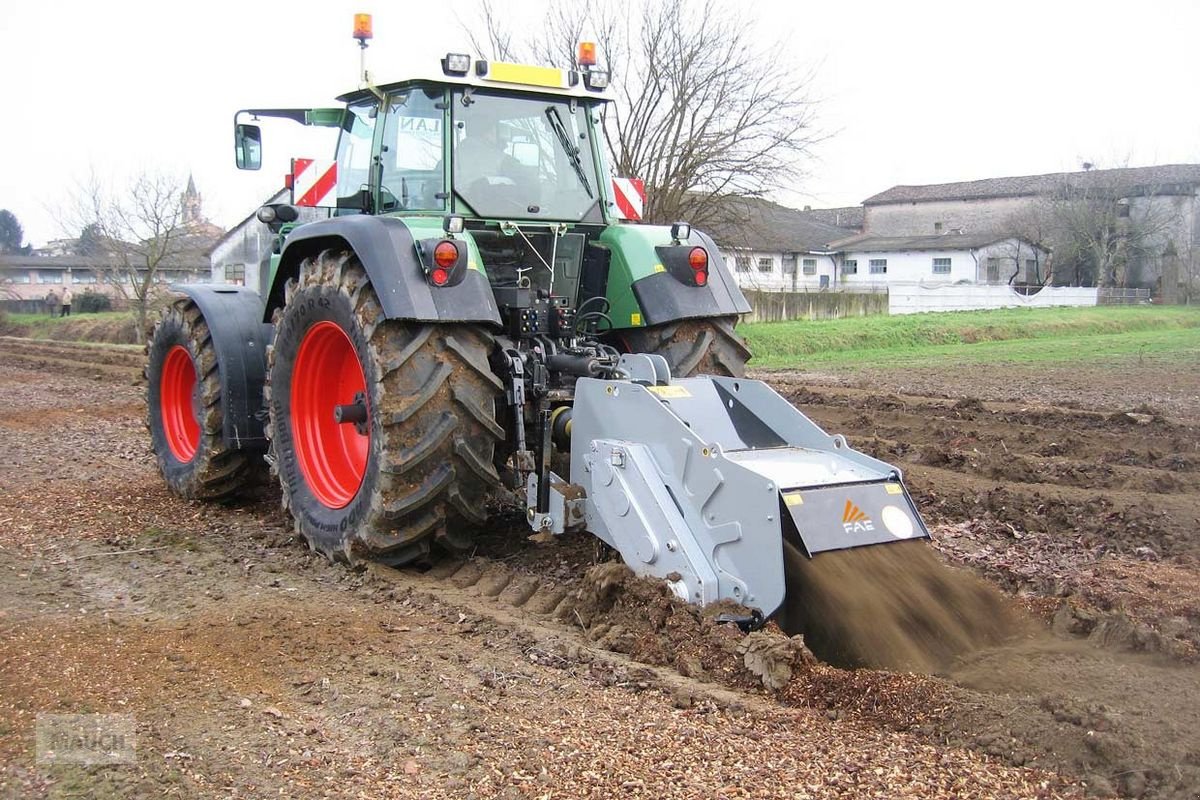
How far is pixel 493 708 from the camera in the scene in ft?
12.1

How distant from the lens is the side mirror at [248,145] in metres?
6.64

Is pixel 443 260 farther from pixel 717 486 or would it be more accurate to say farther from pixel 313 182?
pixel 313 182

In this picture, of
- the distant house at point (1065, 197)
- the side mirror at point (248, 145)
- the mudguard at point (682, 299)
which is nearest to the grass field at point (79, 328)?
the side mirror at point (248, 145)

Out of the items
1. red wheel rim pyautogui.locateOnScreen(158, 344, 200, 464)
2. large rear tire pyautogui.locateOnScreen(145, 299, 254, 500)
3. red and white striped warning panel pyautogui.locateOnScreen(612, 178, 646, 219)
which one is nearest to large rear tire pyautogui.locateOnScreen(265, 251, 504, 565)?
large rear tire pyautogui.locateOnScreen(145, 299, 254, 500)

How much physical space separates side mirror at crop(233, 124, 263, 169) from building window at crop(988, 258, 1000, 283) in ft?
170

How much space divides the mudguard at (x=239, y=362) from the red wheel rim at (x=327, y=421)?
2.28 ft

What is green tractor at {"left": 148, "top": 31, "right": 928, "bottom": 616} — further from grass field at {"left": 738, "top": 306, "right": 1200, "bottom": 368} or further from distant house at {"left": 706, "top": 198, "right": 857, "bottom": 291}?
distant house at {"left": 706, "top": 198, "right": 857, "bottom": 291}

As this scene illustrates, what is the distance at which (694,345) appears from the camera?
589 centimetres

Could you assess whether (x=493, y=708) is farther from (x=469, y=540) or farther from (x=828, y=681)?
(x=469, y=540)

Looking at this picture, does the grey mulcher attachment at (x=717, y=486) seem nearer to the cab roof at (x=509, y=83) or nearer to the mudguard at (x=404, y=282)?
the mudguard at (x=404, y=282)

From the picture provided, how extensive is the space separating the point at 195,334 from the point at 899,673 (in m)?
5.11

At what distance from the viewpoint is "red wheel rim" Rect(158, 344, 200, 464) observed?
768cm

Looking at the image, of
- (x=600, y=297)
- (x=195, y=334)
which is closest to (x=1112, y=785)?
(x=600, y=297)

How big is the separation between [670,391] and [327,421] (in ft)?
7.51
